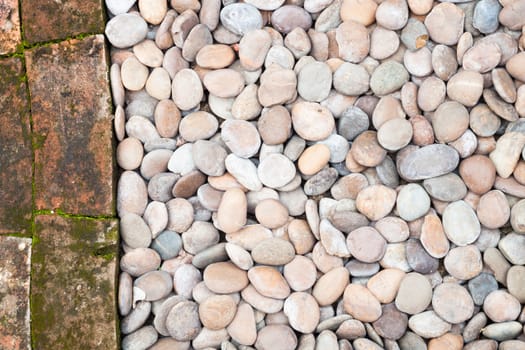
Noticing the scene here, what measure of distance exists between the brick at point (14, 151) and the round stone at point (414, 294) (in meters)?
0.88

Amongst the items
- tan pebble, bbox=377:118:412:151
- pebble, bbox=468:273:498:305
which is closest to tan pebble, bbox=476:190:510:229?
pebble, bbox=468:273:498:305

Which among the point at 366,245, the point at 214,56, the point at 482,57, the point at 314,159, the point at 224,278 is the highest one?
the point at 482,57

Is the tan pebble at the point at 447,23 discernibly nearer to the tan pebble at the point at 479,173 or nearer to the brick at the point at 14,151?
the tan pebble at the point at 479,173

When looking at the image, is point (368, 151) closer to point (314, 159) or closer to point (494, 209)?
point (314, 159)

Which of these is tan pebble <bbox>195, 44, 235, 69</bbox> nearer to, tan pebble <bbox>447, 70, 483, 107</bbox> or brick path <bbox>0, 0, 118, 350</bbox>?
brick path <bbox>0, 0, 118, 350</bbox>

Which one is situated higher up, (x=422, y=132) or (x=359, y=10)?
(x=359, y=10)

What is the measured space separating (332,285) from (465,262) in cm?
30

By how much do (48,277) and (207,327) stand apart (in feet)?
1.25

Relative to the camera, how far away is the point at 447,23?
4.89 feet

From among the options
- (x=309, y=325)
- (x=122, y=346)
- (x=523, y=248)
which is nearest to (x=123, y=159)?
(x=122, y=346)

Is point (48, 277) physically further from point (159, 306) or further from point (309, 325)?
point (309, 325)

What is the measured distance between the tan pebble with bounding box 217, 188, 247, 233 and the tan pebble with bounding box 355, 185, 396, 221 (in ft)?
0.88

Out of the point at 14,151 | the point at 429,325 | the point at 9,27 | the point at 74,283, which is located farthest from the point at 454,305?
the point at 9,27

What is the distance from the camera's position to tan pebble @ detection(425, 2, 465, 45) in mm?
1489
